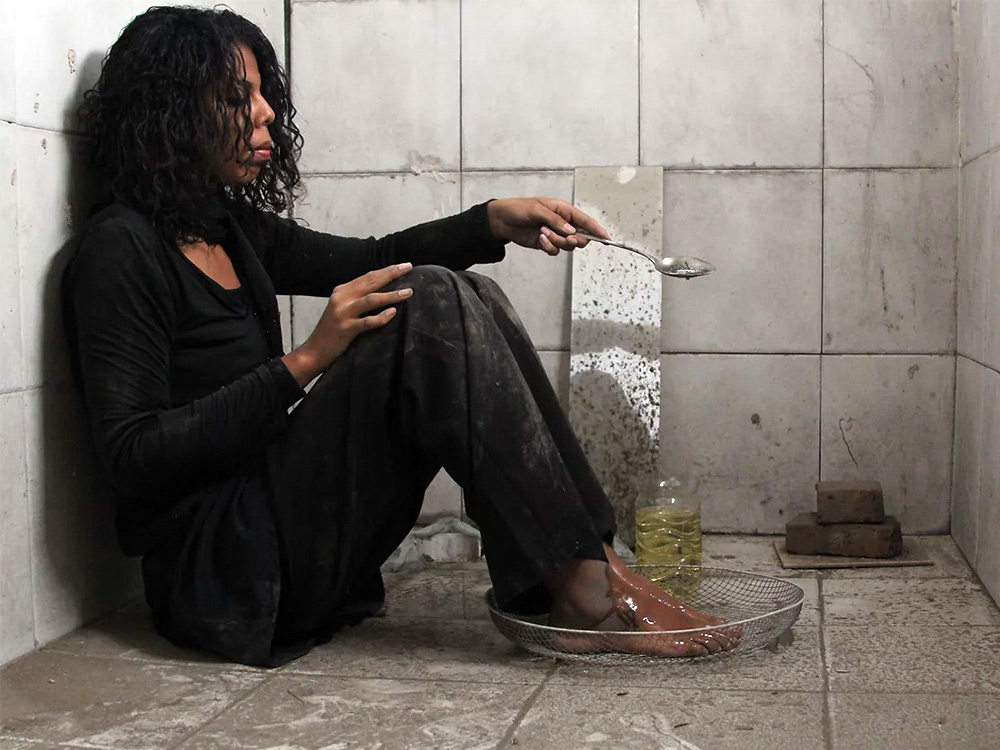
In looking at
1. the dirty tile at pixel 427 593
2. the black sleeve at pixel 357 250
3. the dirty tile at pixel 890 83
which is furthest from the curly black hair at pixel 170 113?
the dirty tile at pixel 890 83

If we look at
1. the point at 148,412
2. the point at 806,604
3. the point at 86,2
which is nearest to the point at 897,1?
the point at 806,604

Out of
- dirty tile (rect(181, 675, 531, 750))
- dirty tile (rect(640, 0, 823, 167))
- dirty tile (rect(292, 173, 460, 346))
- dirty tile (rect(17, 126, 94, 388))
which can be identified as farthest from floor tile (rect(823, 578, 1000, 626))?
dirty tile (rect(17, 126, 94, 388))

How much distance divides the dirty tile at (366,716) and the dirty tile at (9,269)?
66 cm

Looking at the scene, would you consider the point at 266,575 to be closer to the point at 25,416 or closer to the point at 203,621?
the point at 203,621

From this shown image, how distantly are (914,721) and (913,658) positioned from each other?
1.01ft

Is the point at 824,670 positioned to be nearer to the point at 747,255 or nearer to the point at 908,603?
the point at 908,603

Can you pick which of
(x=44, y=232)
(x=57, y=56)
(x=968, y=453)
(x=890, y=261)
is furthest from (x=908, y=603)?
(x=57, y=56)

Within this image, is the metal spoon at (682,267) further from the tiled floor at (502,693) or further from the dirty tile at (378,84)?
the dirty tile at (378,84)

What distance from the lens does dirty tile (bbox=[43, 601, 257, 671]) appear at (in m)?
2.02

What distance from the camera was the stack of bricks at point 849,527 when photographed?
270 cm

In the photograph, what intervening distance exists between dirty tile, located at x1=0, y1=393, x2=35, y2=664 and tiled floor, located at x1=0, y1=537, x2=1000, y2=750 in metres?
0.05

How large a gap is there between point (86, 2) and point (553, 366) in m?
1.37

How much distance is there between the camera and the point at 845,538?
271cm

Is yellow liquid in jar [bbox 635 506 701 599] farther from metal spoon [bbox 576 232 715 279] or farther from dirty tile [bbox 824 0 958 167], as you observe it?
dirty tile [bbox 824 0 958 167]
